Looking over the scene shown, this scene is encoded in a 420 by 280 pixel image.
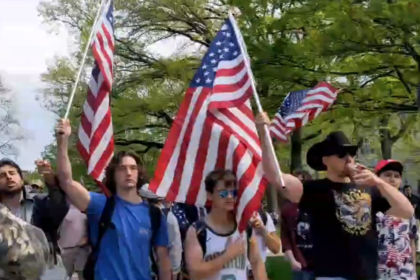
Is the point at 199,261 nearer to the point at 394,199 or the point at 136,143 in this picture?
the point at 394,199

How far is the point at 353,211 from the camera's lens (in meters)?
5.66

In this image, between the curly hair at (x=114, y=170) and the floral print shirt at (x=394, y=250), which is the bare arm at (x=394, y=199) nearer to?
the curly hair at (x=114, y=170)

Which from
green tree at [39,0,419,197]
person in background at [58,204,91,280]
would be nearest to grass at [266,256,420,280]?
green tree at [39,0,419,197]

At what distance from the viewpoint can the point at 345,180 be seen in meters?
5.78

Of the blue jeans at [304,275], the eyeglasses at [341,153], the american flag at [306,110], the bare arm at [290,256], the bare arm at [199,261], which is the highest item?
the american flag at [306,110]

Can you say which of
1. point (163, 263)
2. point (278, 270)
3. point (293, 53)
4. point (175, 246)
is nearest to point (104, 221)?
point (163, 263)

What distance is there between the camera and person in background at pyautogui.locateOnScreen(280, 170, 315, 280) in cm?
923

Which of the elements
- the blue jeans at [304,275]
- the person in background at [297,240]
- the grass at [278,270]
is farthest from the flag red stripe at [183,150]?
the grass at [278,270]

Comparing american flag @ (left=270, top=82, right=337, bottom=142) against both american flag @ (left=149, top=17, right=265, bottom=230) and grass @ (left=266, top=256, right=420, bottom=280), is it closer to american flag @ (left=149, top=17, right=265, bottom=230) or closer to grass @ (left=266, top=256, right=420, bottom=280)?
grass @ (left=266, top=256, right=420, bottom=280)

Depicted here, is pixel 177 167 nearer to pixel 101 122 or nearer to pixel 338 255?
pixel 101 122

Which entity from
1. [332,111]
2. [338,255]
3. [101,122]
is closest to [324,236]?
[338,255]

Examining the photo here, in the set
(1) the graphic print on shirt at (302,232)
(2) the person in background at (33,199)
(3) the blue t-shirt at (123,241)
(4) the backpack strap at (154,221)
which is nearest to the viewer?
(3) the blue t-shirt at (123,241)

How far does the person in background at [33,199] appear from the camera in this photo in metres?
6.39

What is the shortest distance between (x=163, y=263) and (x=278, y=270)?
841cm
